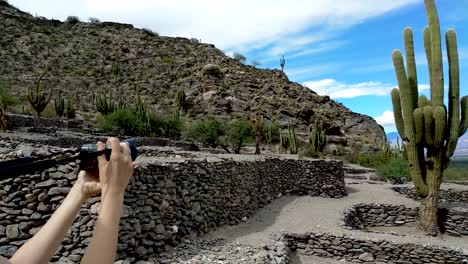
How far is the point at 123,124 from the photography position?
2844cm

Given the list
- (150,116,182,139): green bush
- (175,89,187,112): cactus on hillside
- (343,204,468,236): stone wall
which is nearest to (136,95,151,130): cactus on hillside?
(150,116,182,139): green bush

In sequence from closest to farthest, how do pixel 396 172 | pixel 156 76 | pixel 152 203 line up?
1. pixel 152 203
2. pixel 396 172
3. pixel 156 76

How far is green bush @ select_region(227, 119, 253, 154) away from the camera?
1067 inches

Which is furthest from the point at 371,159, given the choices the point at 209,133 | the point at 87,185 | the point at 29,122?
the point at 87,185

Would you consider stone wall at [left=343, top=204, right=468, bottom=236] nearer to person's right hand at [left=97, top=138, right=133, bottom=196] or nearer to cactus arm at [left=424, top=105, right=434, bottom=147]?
cactus arm at [left=424, top=105, right=434, bottom=147]

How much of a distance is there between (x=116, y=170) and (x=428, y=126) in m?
10.9

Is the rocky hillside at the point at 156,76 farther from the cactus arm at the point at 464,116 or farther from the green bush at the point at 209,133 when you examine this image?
the cactus arm at the point at 464,116

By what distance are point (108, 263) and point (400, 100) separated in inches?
456

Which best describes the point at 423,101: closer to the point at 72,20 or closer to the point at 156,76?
the point at 156,76

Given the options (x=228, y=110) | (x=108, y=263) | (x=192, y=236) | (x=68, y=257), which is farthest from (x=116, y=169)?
(x=228, y=110)

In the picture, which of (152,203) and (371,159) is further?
(371,159)

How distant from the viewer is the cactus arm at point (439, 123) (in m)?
10.6

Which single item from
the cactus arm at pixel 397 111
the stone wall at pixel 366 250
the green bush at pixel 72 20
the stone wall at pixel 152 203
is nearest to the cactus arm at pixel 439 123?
the cactus arm at pixel 397 111

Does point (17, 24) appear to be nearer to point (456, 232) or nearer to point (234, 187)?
point (234, 187)
